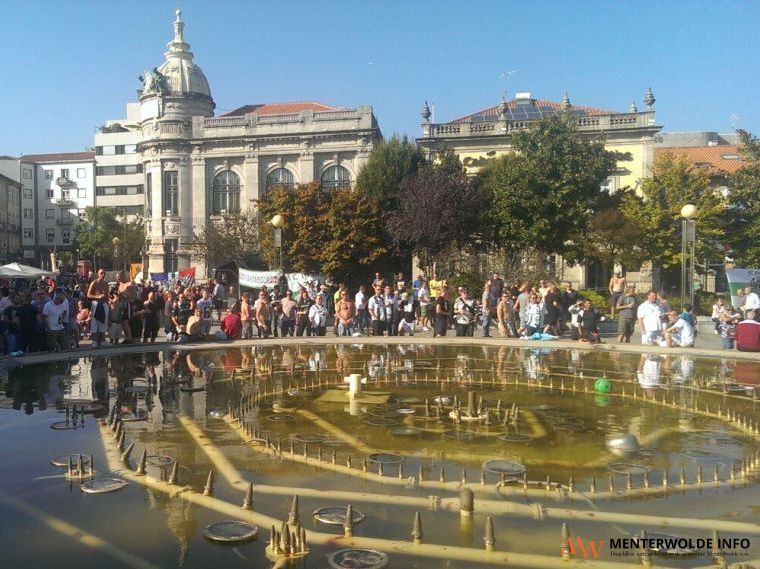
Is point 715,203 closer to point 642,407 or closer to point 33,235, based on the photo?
point 642,407

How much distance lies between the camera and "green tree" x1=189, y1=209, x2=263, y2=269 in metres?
41.5

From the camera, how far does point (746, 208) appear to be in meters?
36.9

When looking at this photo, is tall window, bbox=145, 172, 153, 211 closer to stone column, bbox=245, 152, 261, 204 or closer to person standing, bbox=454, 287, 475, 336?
stone column, bbox=245, 152, 261, 204

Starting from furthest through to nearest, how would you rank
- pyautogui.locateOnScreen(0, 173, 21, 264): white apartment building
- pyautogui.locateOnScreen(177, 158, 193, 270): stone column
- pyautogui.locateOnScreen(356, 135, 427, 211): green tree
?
pyautogui.locateOnScreen(0, 173, 21, 264): white apartment building
pyautogui.locateOnScreen(177, 158, 193, 270): stone column
pyautogui.locateOnScreen(356, 135, 427, 211): green tree

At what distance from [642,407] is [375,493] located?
5363 millimetres

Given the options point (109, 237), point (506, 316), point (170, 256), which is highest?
point (109, 237)

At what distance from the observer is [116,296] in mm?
16406

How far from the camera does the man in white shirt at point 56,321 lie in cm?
1505

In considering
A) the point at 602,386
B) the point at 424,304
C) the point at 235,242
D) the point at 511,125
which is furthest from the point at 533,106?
the point at 602,386

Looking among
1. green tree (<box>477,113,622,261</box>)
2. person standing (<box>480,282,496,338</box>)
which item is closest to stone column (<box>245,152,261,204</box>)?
green tree (<box>477,113,622,261</box>)

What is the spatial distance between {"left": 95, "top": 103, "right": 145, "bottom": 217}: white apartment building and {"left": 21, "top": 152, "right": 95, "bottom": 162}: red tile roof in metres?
4.11

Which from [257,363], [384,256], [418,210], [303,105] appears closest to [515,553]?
[257,363]

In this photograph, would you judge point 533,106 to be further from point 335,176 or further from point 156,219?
point 156,219

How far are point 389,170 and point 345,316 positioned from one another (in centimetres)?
2254
